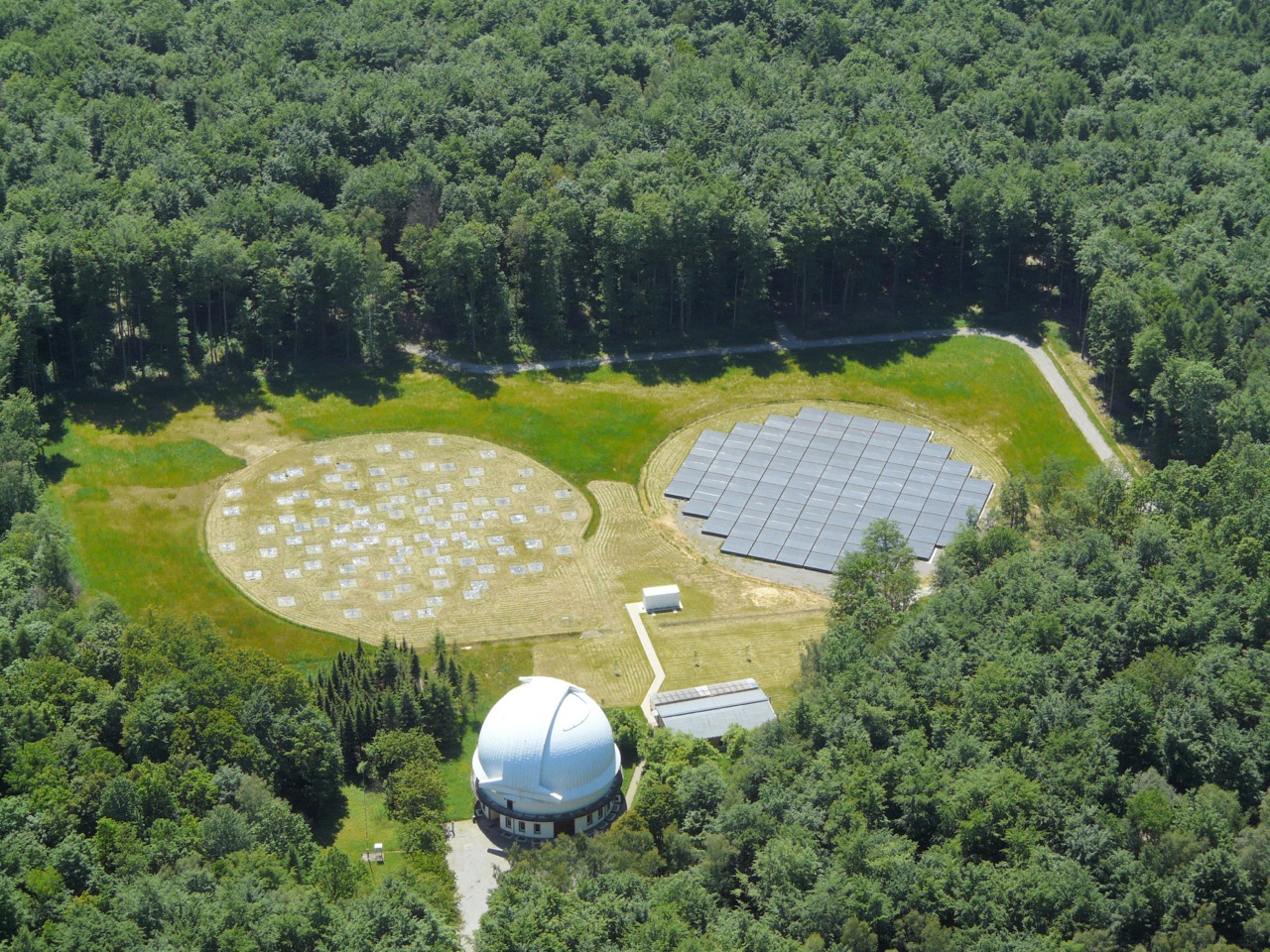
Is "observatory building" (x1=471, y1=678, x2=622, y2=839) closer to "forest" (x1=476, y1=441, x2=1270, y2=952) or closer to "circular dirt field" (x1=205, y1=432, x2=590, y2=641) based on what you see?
"forest" (x1=476, y1=441, x2=1270, y2=952)

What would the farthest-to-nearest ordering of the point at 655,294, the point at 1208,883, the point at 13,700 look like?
1. the point at 655,294
2. the point at 13,700
3. the point at 1208,883

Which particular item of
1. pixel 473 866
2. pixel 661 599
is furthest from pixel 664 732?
pixel 661 599

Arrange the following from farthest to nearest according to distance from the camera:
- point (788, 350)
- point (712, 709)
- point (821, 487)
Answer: point (788, 350), point (821, 487), point (712, 709)

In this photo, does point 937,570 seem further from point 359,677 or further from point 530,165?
point 530,165

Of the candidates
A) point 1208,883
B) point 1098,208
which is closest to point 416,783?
point 1208,883

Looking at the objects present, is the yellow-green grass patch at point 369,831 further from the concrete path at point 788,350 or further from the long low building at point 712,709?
the concrete path at point 788,350

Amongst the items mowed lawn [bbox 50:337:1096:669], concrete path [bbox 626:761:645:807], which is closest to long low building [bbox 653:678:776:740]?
concrete path [bbox 626:761:645:807]

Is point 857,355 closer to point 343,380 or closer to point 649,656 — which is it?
point 343,380
